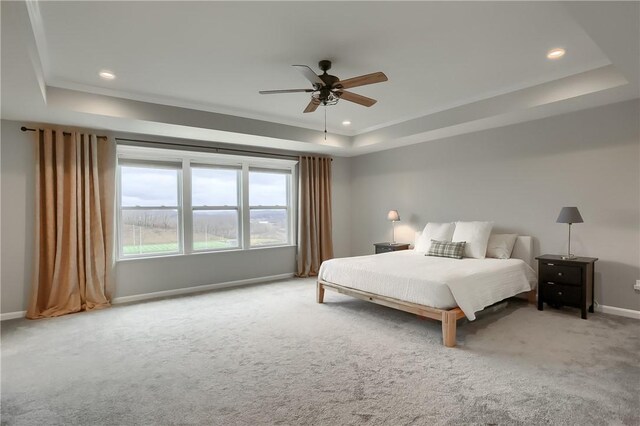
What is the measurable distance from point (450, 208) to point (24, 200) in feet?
18.8

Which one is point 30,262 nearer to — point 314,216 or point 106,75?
point 106,75

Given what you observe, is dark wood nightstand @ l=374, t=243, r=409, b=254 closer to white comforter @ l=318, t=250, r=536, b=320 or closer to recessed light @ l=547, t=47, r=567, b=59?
white comforter @ l=318, t=250, r=536, b=320

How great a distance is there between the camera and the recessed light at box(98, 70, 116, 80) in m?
3.33

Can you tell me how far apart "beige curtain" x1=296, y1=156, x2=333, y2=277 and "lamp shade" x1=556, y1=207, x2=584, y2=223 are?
3741mm

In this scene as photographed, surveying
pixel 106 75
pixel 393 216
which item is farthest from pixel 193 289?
pixel 393 216

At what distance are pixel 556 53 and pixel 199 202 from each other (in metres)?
4.83

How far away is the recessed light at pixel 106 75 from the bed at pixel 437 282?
316 cm

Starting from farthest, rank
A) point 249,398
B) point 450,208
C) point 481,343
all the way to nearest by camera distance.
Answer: point 450,208
point 481,343
point 249,398

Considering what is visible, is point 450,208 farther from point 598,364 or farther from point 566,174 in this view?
point 598,364

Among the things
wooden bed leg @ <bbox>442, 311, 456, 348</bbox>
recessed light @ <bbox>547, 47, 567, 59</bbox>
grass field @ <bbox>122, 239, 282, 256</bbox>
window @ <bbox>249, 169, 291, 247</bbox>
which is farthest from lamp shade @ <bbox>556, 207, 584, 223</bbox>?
grass field @ <bbox>122, 239, 282, 256</bbox>

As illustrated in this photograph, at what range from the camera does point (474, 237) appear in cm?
454

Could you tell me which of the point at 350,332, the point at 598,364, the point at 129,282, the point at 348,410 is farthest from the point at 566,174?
the point at 129,282

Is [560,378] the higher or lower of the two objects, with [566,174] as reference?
lower

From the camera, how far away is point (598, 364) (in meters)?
2.61
